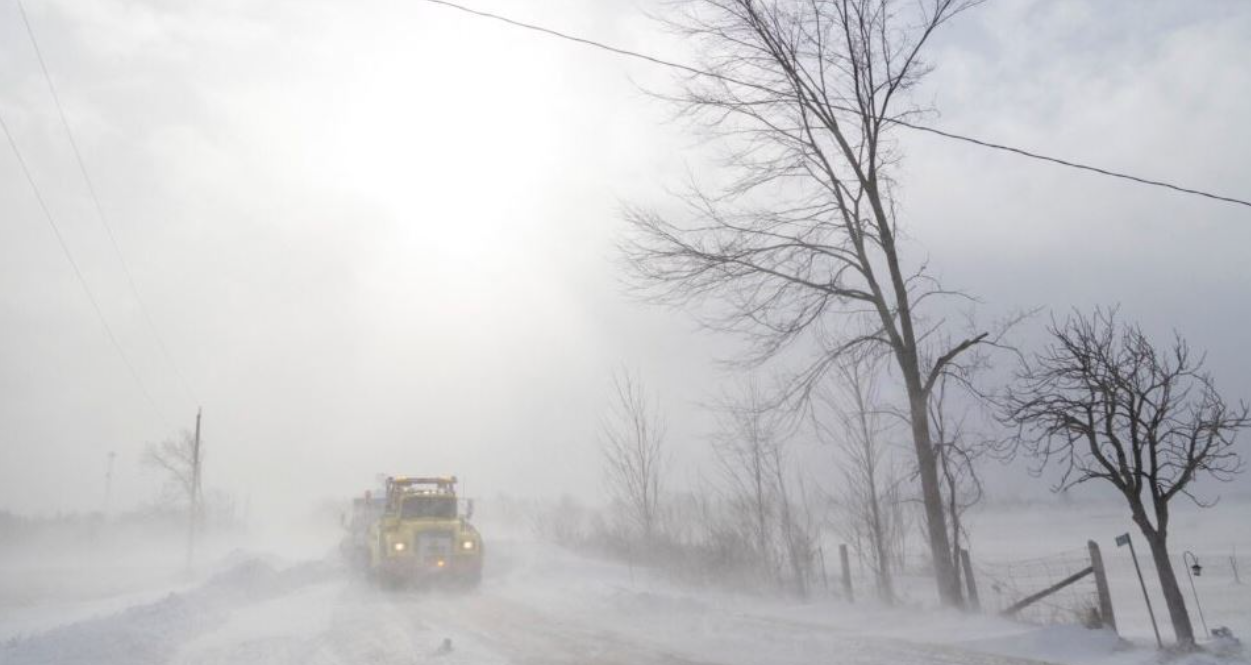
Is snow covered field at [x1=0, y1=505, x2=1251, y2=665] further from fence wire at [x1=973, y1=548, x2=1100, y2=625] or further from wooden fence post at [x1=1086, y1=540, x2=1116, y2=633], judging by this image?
fence wire at [x1=973, y1=548, x2=1100, y2=625]

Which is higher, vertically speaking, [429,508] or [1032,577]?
[429,508]

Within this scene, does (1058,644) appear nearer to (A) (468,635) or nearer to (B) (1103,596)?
(B) (1103,596)

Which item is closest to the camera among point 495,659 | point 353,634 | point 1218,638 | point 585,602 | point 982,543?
point 1218,638

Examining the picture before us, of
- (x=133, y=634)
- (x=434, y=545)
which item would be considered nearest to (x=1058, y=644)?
(x=133, y=634)

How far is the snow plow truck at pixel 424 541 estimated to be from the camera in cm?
2123

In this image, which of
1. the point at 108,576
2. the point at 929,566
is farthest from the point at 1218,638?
the point at 108,576

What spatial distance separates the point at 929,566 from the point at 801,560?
306 inches

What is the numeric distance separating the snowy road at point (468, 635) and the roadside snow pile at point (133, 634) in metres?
0.03

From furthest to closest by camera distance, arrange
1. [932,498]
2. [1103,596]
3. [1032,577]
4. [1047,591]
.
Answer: [1032,577] < [932,498] < [1047,591] < [1103,596]

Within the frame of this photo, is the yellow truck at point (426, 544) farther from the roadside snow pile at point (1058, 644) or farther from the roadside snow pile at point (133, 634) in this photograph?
the roadside snow pile at point (1058, 644)

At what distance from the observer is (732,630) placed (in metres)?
11.1

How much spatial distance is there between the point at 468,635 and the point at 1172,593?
9645 mm

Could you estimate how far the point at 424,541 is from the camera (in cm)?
2177

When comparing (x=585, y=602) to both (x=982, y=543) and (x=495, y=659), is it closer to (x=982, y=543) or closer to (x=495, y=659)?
(x=495, y=659)
